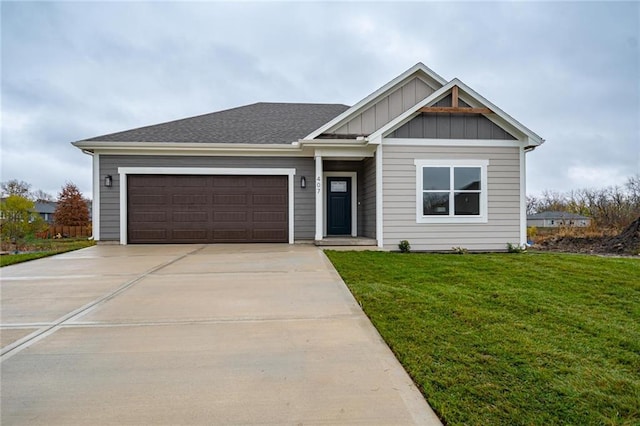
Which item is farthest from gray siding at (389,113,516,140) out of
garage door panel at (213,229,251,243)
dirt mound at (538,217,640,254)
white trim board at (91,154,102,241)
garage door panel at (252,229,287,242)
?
white trim board at (91,154,102,241)

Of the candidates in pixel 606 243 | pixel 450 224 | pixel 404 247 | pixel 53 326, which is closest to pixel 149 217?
pixel 53 326

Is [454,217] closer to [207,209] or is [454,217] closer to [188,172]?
[207,209]

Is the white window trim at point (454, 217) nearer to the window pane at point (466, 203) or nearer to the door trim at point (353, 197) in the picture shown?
the window pane at point (466, 203)

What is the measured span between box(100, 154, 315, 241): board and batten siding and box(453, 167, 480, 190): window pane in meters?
4.13

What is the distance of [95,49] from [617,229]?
23.9m

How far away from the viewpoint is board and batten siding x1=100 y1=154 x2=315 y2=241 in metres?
10.1

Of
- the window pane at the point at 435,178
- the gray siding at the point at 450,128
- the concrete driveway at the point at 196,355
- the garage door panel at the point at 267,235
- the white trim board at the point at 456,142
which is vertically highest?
the gray siding at the point at 450,128

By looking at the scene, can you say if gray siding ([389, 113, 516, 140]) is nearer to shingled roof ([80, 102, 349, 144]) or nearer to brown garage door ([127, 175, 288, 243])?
shingled roof ([80, 102, 349, 144])

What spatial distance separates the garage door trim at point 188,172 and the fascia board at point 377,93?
1.47 m

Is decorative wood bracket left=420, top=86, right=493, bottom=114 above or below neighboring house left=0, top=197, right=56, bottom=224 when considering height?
above

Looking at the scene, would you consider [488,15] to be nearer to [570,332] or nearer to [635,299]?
[635,299]

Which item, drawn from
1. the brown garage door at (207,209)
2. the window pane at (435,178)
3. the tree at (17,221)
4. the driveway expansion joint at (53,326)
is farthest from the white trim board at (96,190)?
the window pane at (435,178)

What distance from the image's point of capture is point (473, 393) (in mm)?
2262

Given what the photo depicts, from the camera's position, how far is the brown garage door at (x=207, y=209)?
33.8 feet
